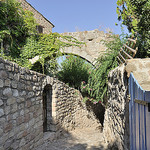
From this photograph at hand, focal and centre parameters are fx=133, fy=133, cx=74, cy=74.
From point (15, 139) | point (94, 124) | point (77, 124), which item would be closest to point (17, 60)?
point (15, 139)

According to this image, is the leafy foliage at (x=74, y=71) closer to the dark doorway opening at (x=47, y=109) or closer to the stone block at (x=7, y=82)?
the dark doorway opening at (x=47, y=109)

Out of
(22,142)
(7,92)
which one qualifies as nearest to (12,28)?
(7,92)

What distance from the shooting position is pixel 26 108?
9.04ft

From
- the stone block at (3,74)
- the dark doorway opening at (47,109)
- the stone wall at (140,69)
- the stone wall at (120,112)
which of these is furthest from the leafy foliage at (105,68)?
the stone block at (3,74)

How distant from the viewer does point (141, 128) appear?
149 cm

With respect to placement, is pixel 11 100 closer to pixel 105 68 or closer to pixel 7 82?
pixel 7 82

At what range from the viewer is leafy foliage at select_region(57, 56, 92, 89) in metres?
7.00

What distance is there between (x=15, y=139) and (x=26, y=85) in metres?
1.02

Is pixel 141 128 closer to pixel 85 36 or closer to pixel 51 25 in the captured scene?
pixel 85 36

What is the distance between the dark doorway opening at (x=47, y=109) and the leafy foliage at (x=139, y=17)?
2957mm

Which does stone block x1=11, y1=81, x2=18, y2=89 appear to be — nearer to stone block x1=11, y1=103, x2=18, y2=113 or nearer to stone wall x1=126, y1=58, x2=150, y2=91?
stone block x1=11, y1=103, x2=18, y2=113

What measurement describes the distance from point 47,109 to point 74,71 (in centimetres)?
327

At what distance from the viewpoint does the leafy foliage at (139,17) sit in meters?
3.34

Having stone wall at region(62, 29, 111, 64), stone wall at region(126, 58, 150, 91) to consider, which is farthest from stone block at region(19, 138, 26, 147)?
stone wall at region(62, 29, 111, 64)
